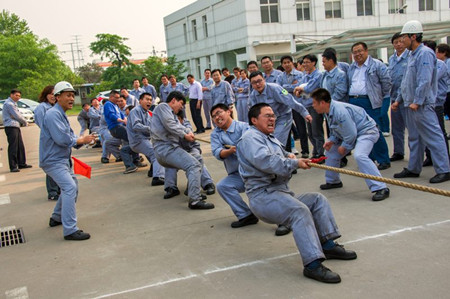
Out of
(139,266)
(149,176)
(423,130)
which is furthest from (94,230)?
(423,130)

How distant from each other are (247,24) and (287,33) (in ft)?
10.4

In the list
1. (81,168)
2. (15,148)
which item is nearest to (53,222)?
(81,168)

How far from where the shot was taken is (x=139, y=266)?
4.62 meters

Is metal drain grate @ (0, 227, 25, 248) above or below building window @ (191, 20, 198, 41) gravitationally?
below

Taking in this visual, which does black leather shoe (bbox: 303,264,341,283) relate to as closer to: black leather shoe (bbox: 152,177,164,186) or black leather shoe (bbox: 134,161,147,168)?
black leather shoe (bbox: 152,177,164,186)

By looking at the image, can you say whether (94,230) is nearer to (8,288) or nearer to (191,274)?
(8,288)

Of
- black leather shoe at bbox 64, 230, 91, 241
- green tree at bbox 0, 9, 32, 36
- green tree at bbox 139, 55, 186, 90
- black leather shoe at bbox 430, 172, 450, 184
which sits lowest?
black leather shoe at bbox 64, 230, 91, 241

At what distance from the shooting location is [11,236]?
20.0 ft

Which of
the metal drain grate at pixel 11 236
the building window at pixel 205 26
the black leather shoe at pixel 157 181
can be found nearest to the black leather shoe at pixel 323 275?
the metal drain grate at pixel 11 236

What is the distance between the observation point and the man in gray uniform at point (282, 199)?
3955mm

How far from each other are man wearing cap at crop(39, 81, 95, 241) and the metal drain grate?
2.25 feet

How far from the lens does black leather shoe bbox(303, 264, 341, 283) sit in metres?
3.81

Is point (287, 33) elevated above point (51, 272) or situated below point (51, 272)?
above

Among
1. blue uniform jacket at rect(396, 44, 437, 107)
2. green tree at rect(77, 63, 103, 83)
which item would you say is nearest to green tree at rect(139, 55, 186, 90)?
blue uniform jacket at rect(396, 44, 437, 107)
